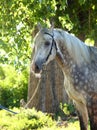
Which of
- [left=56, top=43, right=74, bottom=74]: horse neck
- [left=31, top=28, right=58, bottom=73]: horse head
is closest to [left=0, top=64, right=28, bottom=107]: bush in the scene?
[left=56, top=43, right=74, bottom=74]: horse neck

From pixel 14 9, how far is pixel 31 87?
321cm

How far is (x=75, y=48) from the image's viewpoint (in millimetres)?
6363

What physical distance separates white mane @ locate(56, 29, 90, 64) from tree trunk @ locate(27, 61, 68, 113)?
6034 mm

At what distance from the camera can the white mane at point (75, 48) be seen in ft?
20.5

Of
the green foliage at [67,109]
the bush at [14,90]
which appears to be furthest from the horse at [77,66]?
the bush at [14,90]

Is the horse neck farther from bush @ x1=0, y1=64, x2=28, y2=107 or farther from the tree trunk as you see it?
bush @ x1=0, y1=64, x2=28, y2=107

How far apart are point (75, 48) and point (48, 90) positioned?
6704 millimetres

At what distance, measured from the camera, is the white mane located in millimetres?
6246

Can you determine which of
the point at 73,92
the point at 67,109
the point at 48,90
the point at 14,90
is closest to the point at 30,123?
the point at 73,92

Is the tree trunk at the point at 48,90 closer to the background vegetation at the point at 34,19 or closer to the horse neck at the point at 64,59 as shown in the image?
the background vegetation at the point at 34,19

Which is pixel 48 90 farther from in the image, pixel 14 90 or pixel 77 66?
pixel 14 90

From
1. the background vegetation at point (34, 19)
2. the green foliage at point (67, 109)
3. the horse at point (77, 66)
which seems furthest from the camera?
the green foliage at point (67, 109)

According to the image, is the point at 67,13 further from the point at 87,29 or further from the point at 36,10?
the point at 36,10

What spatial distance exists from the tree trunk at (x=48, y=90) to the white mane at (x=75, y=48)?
6034 mm
